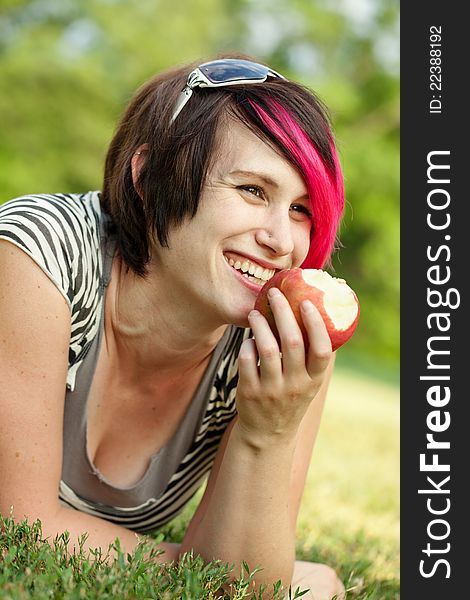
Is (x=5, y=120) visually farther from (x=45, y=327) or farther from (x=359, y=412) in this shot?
(x=45, y=327)

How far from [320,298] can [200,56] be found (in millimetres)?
16337

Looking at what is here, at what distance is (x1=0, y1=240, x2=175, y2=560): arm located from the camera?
8.84 ft

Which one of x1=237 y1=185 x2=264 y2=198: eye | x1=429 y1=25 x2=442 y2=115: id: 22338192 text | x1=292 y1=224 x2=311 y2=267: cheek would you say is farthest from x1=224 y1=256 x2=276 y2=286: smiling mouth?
Result: x1=429 y1=25 x2=442 y2=115: id: 22338192 text

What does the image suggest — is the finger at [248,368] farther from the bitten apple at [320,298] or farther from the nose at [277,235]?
the nose at [277,235]

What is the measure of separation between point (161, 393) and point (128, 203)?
0.73 m

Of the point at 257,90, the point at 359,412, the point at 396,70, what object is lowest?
the point at 257,90

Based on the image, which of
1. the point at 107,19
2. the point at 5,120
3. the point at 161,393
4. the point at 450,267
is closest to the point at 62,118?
the point at 5,120

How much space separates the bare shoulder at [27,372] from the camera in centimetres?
269

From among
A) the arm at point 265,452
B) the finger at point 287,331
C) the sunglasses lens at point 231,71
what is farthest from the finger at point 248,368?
the sunglasses lens at point 231,71

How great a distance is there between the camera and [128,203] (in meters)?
3.14

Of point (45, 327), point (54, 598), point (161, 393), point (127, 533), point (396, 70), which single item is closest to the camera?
point (54, 598)

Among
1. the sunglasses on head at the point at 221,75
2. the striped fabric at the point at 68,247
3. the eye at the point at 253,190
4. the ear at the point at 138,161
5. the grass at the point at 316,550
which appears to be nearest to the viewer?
the grass at the point at 316,550

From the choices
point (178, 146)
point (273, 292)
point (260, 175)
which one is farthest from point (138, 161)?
point (273, 292)

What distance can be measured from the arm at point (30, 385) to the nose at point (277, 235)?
2.10ft
